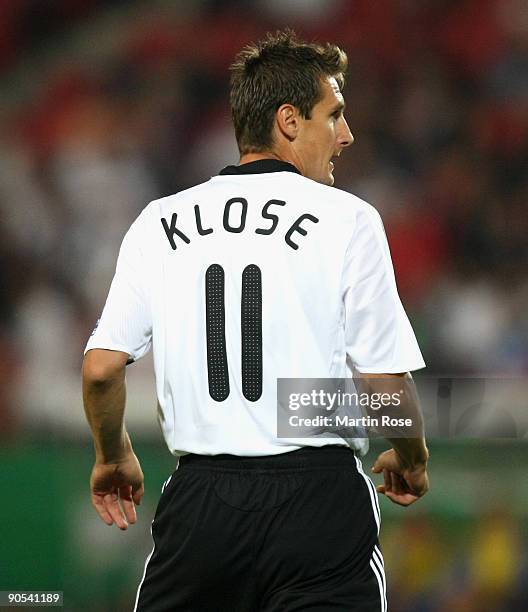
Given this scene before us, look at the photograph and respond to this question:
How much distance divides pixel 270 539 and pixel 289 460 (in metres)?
0.11

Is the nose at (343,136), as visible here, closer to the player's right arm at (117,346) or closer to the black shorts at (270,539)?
the player's right arm at (117,346)

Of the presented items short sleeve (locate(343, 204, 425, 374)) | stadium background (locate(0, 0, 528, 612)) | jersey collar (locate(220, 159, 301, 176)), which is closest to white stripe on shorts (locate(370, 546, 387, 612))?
short sleeve (locate(343, 204, 425, 374))

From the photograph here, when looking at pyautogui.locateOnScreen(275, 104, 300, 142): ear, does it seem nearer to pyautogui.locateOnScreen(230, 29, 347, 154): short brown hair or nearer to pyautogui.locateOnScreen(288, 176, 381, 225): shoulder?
pyautogui.locateOnScreen(230, 29, 347, 154): short brown hair

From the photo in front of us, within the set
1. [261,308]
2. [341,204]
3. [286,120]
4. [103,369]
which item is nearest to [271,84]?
[286,120]

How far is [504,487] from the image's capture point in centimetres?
349

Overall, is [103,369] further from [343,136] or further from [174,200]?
[343,136]

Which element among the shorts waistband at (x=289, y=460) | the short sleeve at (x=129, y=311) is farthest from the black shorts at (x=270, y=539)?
the short sleeve at (x=129, y=311)

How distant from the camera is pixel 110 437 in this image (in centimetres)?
160

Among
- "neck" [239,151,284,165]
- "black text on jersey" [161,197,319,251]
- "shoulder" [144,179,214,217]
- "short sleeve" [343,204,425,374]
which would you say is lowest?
"short sleeve" [343,204,425,374]

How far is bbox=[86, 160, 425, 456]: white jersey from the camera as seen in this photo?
4.82ft

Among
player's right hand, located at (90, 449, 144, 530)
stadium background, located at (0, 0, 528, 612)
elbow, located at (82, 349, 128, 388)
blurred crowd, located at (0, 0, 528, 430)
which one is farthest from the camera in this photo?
blurred crowd, located at (0, 0, 528, 430)

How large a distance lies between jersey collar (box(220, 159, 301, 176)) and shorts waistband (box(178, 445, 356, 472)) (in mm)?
429

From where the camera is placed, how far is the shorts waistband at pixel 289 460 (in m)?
1.47

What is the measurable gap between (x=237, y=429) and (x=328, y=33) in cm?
306
